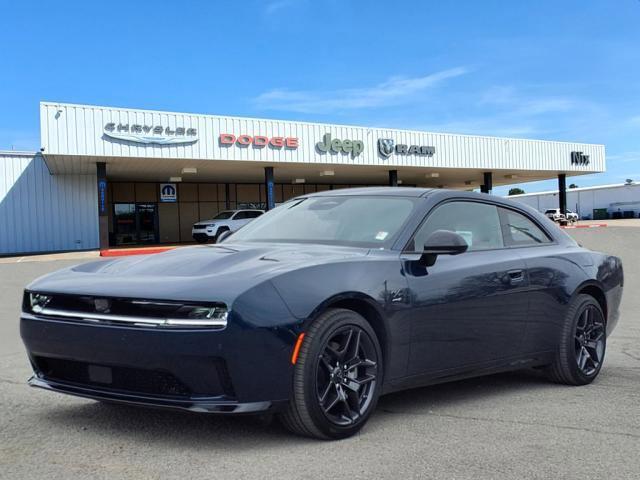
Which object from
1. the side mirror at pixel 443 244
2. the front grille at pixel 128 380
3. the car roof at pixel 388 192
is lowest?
the front grille at pixel 128 380

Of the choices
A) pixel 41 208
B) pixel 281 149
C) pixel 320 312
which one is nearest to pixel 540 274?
pixel 320 312

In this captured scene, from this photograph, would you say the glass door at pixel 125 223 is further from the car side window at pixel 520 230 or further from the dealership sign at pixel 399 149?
the car side window at pixel 520 230

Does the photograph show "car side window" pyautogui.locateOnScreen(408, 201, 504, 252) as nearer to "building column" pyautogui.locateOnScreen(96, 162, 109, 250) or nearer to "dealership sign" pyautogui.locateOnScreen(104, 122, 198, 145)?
"dealership sign" pyautogui.locateOnScreen(104, 122, 198, 145)

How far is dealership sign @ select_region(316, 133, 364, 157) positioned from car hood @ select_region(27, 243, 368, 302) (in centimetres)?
2836

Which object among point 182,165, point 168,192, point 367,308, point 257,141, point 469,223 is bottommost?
point 367,308

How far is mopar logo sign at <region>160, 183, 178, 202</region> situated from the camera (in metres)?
41.0

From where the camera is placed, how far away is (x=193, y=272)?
378 cm

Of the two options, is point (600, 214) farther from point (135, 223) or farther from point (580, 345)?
point (580, 345)

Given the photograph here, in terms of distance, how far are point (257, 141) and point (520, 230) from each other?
25.7 m

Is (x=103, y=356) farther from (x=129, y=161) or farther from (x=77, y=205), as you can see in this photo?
(x=77, y=205)

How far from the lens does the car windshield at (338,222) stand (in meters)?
4.55

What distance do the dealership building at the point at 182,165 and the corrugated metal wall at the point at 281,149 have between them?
0.15 feet

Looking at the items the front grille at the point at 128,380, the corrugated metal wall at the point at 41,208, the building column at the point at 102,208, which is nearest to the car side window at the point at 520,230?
the front grille at the point at 128,380

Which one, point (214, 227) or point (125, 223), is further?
point (125, 223)
